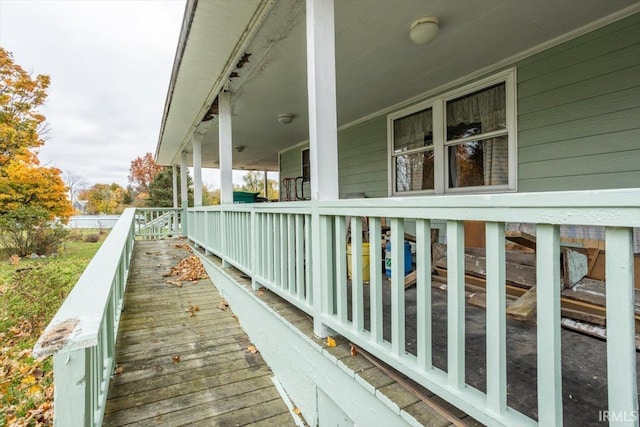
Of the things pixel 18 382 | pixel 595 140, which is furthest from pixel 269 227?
pixel 18 382

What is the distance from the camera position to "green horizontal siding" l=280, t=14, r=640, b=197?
8.87 ft

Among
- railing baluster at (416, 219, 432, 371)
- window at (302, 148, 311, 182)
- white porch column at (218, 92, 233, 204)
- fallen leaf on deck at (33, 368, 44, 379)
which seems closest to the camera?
railing baluster at (416, 219, 432, 371)

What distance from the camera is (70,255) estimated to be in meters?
11.2

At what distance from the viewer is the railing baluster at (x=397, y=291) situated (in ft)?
4.67

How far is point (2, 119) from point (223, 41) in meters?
15.1

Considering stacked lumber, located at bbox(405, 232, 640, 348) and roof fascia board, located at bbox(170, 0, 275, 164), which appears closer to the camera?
stacked lumber, located at bbox(405, 232, 640, 348)

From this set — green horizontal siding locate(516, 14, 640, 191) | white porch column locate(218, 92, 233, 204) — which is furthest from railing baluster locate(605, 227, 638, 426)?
white porch column locate(218, 92, 233, 204)

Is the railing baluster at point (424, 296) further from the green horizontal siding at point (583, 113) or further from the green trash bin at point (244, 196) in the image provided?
the green trash bin at point (244, 196)

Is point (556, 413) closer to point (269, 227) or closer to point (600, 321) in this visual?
point (600, 321)

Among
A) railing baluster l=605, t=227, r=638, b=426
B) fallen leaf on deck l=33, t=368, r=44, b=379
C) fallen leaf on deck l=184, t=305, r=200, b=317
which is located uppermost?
railing baluster l=605, t=227, r=638, b=426

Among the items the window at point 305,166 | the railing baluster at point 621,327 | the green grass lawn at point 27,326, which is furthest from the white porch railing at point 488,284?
the window at point 305,166

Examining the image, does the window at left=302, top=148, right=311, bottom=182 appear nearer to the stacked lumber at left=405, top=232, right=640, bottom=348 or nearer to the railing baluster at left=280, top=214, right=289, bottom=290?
the stacked lumber at left=405, top=232, right=640, bottom=348

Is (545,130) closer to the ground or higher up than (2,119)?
closer to the ground

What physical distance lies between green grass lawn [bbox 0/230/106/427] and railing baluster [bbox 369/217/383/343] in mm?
2676
